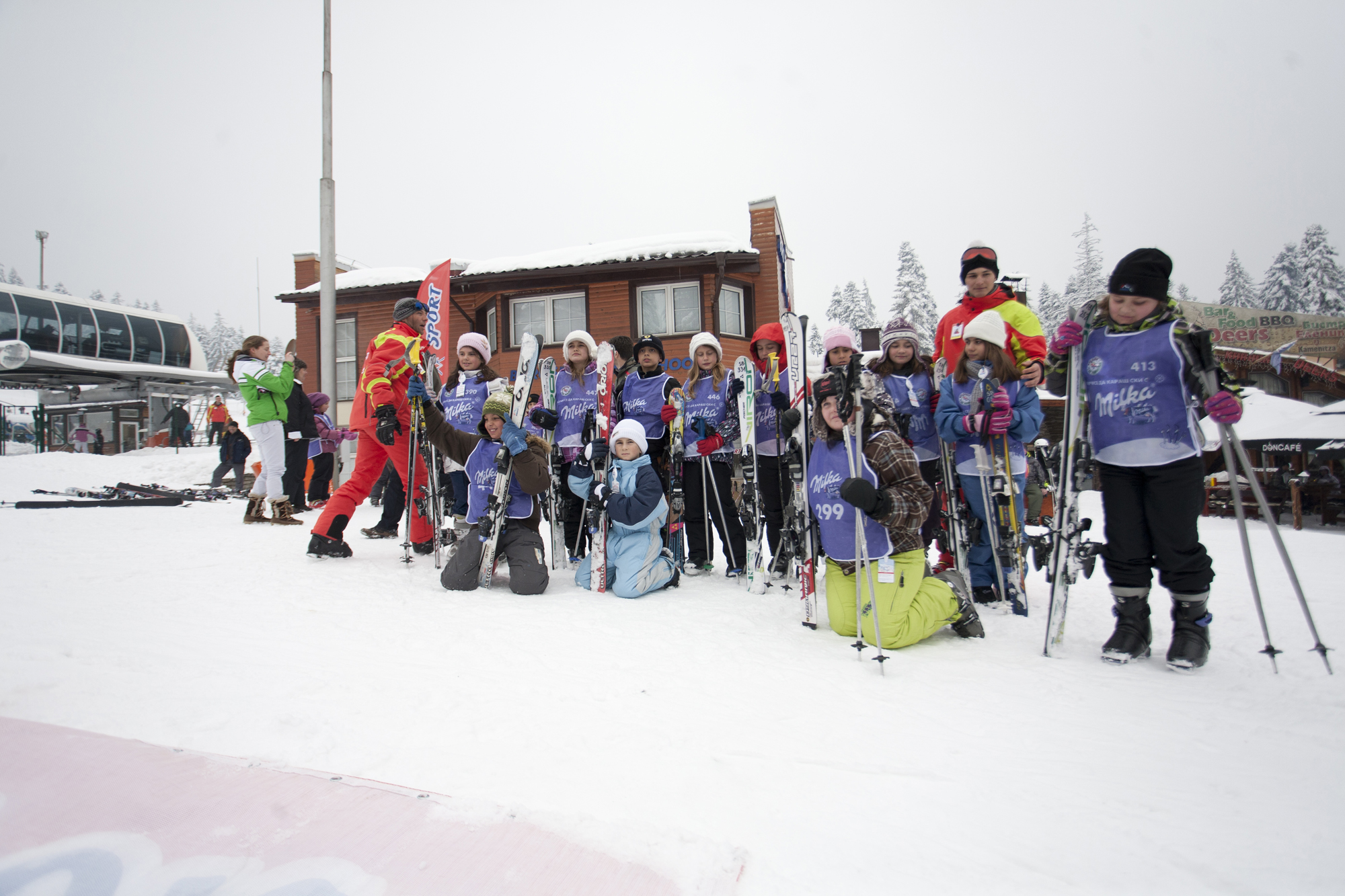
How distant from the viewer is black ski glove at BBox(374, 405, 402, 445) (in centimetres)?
496

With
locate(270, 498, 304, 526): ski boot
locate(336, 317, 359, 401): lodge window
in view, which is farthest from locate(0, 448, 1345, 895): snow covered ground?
locate(336, 317, 359, 401): lodge window

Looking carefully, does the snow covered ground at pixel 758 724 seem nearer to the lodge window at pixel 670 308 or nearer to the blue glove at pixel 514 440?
the blue glove at pixel 514 440

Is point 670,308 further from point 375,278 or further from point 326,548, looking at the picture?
point 326,548

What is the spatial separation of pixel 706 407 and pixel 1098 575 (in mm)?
3291

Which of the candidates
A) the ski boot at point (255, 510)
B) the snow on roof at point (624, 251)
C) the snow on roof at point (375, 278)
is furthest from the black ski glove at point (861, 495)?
the snow on roof at point (375, 278)

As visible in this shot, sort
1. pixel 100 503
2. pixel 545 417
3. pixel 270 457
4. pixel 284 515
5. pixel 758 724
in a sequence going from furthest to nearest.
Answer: pixel 100 503 → pixel 284 515 → pixel 270 457 → pixel 545 417 → pixel 758 724

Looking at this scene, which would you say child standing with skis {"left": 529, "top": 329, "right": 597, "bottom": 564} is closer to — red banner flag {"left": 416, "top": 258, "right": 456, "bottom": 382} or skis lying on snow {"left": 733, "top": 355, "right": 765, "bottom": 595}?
red banner flag {"left": 416, "top": 258, "right": 456, "bottom": 382}

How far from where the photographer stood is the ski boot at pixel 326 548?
520cm

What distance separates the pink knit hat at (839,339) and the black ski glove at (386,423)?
3.18 metres

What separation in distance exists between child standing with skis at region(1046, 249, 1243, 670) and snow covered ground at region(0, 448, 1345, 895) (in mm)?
232

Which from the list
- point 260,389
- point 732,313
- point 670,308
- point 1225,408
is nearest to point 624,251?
point 670,308

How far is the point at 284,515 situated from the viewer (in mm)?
7535

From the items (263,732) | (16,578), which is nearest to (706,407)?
(263,732)

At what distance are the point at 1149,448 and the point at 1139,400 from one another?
0.22 meters
